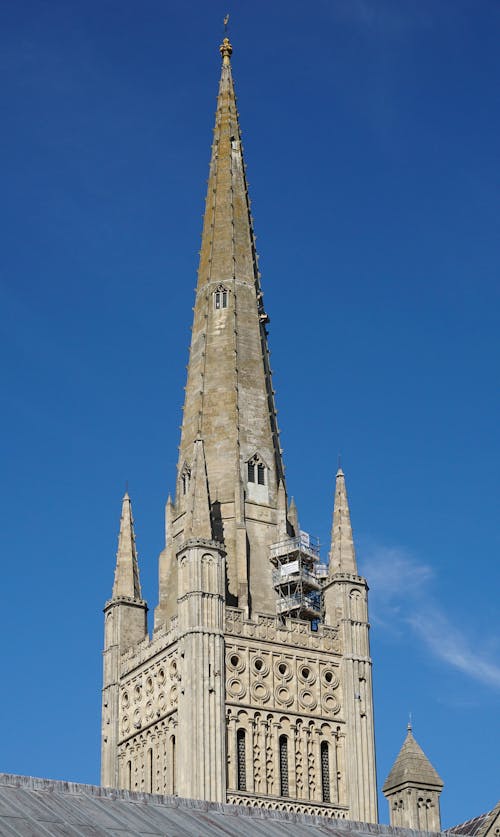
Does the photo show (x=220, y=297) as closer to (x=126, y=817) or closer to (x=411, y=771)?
(x=411, y=771)

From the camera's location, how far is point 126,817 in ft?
175

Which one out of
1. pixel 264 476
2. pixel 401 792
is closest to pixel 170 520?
A: pixel 264 476

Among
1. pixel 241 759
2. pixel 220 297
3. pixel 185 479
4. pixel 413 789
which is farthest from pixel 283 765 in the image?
pixel 220 297

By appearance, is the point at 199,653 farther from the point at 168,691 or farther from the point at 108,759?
the point at 108,759

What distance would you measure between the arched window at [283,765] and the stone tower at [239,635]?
0.08 m

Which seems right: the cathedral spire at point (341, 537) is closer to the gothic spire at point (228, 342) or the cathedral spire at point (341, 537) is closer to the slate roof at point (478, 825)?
the gothic spire at point (228, 342)

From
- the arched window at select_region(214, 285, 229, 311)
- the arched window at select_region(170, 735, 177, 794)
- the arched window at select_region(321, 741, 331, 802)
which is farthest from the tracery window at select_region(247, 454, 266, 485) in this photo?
the arched window at select_region(170, 735, 177, 794)

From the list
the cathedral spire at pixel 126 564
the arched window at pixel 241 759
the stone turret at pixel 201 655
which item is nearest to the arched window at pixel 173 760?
the stone turret at pixel 201 655

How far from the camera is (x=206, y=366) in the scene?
334 feet

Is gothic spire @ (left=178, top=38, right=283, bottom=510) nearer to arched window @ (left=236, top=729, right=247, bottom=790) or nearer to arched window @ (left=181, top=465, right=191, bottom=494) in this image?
arched window @ (left=181, top=465, right=191, bottom=494)

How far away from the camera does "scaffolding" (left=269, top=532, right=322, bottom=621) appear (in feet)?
311

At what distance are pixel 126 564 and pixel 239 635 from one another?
10.0 meters

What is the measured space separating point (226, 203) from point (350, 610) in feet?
Answer: 82.3

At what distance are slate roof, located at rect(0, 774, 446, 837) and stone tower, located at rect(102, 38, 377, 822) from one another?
28152 mm
